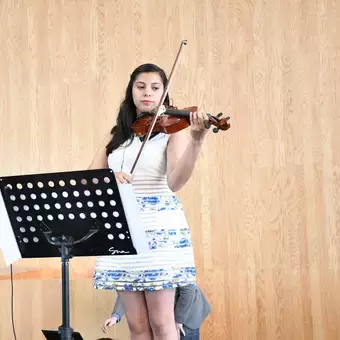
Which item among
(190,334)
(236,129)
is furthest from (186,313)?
(236,129)

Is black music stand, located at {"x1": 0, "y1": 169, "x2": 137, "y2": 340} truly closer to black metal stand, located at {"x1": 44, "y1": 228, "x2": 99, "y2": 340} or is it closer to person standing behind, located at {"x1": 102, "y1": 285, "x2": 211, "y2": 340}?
black metal stand, located at {"x1": 44, "y1": 228, "x2": 99, "y2": 340}

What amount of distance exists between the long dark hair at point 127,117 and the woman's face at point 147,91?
22 mm

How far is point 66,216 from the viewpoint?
6.93 feet

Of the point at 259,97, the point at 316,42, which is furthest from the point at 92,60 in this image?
the point at 316,42

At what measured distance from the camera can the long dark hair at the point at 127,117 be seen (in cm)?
262

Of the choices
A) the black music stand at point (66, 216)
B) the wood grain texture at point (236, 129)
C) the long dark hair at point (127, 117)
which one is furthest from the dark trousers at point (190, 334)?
the black music stand at point (66, 216)

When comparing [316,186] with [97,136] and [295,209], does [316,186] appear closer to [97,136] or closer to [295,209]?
[295,209]

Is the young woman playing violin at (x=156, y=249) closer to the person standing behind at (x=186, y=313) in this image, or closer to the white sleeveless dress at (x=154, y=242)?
the white sleeveless dress at (x=154, y=242)

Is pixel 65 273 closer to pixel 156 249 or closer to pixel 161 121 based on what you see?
pixel 156 249

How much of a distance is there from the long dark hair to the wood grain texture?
116 cm

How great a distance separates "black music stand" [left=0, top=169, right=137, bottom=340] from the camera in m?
2.05

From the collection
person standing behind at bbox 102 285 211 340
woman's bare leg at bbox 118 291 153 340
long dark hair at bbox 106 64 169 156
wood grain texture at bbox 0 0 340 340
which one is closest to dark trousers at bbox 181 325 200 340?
person standing behind at bbox 102 285 211 340

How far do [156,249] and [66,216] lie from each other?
0.44 metres

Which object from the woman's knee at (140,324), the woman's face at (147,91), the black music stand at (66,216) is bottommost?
the woman's knee at (140,324)
